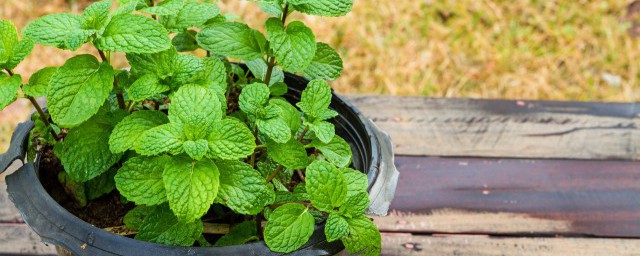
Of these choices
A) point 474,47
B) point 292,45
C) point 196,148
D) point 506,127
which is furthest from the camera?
point 474,47

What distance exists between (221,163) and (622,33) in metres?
1.71

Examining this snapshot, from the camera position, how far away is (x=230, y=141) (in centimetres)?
70

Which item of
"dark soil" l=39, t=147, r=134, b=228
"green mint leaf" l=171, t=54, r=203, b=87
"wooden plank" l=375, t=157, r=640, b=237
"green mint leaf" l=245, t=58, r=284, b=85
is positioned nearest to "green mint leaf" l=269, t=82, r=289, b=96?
"green mint leaf" l=245, t=58, r=284, b=85

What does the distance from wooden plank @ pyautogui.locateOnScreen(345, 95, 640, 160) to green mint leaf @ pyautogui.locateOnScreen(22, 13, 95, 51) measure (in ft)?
2.29

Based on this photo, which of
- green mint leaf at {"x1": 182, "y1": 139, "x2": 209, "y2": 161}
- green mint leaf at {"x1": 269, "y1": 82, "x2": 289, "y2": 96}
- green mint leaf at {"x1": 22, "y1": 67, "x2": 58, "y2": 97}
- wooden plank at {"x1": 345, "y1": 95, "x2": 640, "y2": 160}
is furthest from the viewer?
wooden plank at {"x1": 345, "y1": 95, "x2": 640, "y2": 160}

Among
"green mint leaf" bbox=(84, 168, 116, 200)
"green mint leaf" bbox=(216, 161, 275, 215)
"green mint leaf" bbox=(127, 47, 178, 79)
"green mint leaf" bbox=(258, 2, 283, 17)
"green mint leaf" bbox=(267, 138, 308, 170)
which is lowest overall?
"green mint leaf" bbox=(84, 168, 116, 200)

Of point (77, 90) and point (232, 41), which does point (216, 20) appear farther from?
point (77, 90)

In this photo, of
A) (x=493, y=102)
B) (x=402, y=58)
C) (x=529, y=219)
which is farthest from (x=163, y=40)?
(x=402, y=58)

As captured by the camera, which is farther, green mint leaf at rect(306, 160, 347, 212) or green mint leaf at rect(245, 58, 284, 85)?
green mint leaf at rect(245, 58, 284, 85)

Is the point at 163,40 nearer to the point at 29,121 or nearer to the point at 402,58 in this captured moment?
the point at 29,121

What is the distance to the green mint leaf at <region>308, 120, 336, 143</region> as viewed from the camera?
76cm

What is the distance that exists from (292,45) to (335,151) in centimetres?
14

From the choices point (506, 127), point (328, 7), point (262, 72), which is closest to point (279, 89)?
point (262, 72)

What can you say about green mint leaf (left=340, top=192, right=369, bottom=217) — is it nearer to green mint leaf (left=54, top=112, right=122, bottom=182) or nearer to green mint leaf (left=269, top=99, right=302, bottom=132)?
green mint leaf (left=269, top=99, right=302, bottom=132)
